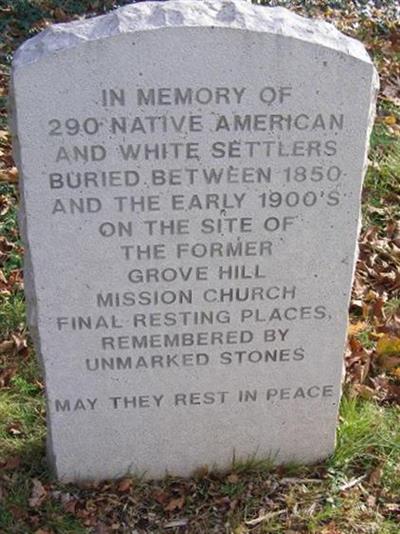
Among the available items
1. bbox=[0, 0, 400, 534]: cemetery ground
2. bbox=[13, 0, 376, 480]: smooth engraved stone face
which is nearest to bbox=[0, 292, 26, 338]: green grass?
bbox=[0, 0, 400, 534]: cemetery ground

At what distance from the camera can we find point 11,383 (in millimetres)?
3531

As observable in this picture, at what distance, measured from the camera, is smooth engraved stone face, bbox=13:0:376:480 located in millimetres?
2361

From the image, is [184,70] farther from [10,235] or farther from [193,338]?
[10,235]

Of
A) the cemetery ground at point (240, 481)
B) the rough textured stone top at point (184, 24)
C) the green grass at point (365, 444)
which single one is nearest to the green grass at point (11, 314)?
the cemetery ground at point (240, 481)

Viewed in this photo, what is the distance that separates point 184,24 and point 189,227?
2.16ft

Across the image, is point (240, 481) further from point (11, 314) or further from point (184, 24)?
point (184, 24)

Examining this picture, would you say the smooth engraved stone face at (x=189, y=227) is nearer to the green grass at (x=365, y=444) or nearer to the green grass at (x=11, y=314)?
the green grass at (x=365, y=444)

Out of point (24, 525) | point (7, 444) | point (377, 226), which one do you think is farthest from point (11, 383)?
point (377, 226)

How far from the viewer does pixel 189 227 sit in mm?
2615

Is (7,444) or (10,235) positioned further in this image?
(10,235)

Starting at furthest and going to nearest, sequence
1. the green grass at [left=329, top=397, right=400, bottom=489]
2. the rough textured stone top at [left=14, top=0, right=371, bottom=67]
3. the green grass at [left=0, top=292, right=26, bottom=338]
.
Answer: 1. the green grass at [left=0, top=292, right=26, bottom=338]
2. the green grass at [left=329, top=397, right=400, bottom=489]
3. the rough textured stone top at [left=14, top=0, right=371, bottom=67]

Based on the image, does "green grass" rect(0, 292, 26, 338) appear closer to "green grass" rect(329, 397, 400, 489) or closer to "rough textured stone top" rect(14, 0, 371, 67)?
"green grass" rect(329, 397, 400, 489)

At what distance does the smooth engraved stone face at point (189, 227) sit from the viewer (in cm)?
236

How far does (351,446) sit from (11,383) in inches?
59.6
